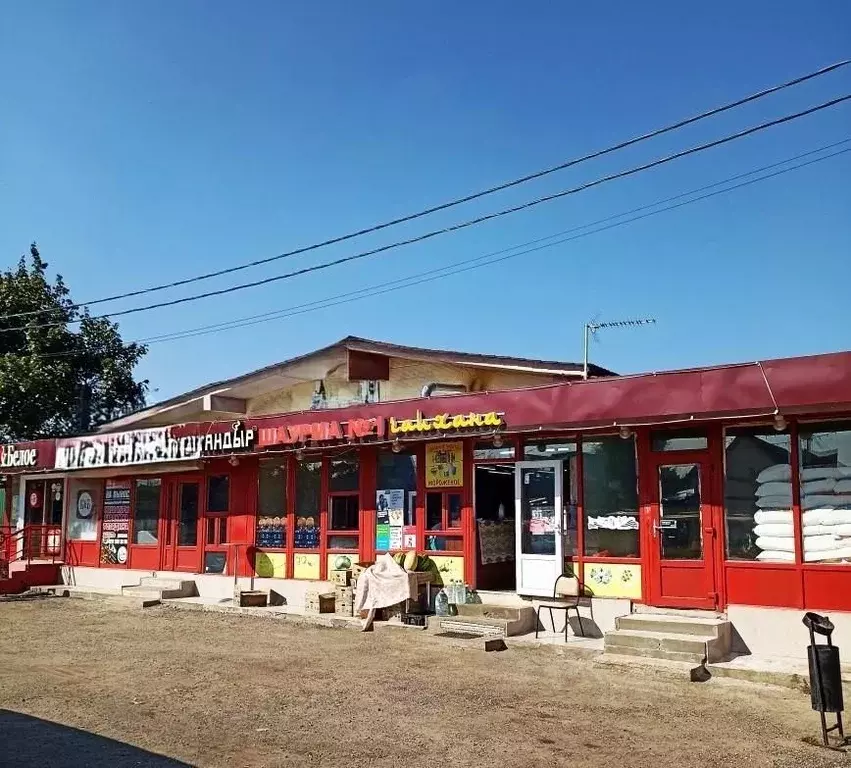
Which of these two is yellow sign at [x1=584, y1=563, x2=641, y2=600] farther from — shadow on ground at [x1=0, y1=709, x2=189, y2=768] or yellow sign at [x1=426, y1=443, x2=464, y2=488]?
shadow on ground at [x1=0, y1=709, x2=189, y2=768]

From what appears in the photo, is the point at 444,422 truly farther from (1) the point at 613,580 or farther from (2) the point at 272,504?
(2) the point at 272,504

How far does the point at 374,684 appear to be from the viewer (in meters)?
9.89

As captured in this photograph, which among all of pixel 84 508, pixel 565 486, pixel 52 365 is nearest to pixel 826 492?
pixel 565 486

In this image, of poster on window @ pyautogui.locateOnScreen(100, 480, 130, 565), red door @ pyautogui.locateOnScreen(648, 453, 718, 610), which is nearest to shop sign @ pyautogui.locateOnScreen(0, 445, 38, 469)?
poster on window @ pyautogui.locateOnScreen(100, 480, 130, 565)

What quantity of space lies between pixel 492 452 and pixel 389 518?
252cm

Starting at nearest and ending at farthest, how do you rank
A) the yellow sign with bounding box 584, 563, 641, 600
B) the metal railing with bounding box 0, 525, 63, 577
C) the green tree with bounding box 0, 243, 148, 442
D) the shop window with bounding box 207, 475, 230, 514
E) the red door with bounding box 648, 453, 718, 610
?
the red door with bounding box 648, 453, 718, 610 < the yellow sign with bounding box 584, 563, 641, 600 < the shop window with bounding box 207, 475, 230, 514 < the metal railing with bounding box 0, 525, 63, 577 < the green tree with bounding box 0, 243, 148, 442

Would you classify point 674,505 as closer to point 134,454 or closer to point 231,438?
point 231,438

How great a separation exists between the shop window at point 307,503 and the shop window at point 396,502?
5.18 feet

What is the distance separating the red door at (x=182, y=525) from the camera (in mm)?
19234

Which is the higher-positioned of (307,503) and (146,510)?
(307,503)

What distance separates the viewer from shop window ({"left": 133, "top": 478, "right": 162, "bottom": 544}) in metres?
20.3

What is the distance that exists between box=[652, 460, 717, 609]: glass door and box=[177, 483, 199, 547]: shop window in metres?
A: 11.1

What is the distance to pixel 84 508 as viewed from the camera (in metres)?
22.1

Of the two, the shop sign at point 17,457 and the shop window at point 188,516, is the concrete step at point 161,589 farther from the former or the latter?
the shop sign at point 17,457
